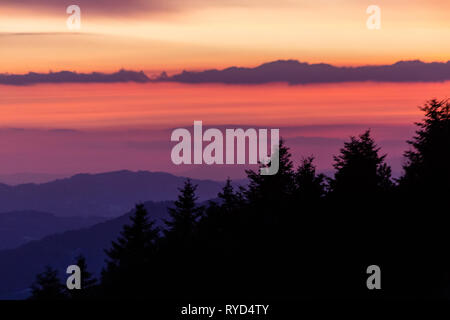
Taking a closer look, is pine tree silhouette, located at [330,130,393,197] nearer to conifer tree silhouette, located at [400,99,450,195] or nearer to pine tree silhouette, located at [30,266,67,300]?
conifer tree silhouette, located at [400,99,450,195]

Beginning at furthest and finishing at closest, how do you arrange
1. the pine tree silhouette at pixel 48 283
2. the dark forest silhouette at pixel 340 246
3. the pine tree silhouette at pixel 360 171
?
the pine tree silhouette at pixel 48 283
the pine tree silhouette at pixel 360 171
the dark forest silhouette at pixel 340 246

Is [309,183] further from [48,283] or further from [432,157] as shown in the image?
[48,283]

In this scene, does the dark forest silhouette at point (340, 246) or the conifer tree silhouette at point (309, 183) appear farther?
the conifer tree silhouette at point (309, 183)

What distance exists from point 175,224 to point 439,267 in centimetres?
8439

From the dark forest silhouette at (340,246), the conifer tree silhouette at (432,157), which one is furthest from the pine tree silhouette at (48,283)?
the conifer tree silhouette at (432,157)

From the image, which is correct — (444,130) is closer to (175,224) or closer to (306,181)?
(306,181)

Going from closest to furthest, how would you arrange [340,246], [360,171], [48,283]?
[340,246]
[360,171]
[48,283]

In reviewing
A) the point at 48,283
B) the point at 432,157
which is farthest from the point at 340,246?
the point at 48,283

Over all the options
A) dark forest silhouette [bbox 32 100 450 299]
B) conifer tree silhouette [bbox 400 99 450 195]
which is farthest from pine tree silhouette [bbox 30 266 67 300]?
conifer tree silhouette [bbox 400 99 450 195]

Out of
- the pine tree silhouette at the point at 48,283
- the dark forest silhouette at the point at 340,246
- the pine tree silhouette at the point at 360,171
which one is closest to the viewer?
the dark forest silhouette at the point at 340,246

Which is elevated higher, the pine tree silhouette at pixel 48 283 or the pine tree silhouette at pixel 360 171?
the pine tree silhouette at pixel 360 171

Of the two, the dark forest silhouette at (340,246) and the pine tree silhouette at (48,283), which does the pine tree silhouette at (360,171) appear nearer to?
the dark forest silhouette at (340,246)

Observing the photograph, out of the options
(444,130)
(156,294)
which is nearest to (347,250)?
(156,294)
